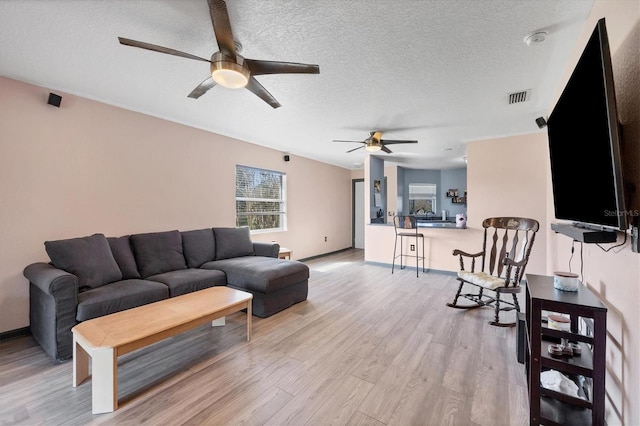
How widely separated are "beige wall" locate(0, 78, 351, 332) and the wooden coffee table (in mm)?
1450

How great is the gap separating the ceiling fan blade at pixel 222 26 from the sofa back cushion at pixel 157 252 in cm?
247

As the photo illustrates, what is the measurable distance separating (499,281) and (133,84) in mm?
4235

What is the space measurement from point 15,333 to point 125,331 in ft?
5.90

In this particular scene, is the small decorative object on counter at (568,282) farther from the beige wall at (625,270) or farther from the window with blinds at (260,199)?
the window with blinds at (260,199)

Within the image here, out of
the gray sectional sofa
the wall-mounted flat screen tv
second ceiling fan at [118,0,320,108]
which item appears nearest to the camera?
the wall-mounted flat screen tv

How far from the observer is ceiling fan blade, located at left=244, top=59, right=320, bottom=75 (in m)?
1.85

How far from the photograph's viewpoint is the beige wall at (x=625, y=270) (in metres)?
1.13

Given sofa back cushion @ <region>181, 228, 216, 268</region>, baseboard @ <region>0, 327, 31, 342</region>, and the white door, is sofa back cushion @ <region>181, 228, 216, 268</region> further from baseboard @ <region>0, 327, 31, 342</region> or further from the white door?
the white door

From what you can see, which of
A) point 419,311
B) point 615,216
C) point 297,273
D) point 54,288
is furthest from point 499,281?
point 54,288

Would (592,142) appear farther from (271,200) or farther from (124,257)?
(271,200)

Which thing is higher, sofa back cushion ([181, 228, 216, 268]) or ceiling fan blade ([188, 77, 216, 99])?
ceiling fan blade ([188, 77, 216, 99])

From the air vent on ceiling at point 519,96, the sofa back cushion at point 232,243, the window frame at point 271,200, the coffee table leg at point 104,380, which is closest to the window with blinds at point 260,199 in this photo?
the window frame at point 271,200

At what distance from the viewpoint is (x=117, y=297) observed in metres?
2.32

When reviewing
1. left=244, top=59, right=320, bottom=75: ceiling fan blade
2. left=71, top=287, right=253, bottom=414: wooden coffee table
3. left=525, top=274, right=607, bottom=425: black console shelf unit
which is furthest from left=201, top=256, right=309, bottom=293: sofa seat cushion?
left=525, top=274, right=607, bottom=425: black console shelf unit
